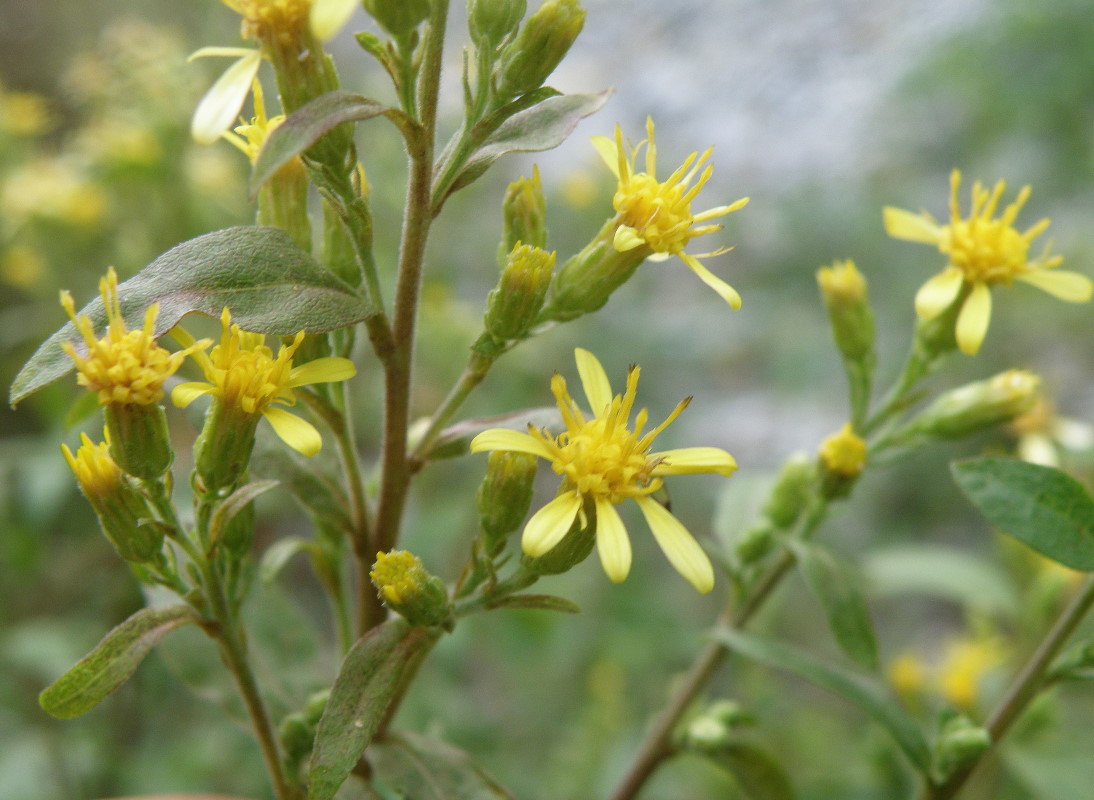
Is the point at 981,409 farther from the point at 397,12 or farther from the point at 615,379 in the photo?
the point at 615,379

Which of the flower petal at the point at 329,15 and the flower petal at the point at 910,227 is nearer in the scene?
the flower petal at the point at 329,15

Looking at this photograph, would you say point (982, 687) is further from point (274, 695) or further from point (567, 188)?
point (567, 188)

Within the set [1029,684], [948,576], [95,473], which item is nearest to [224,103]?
[95,473]

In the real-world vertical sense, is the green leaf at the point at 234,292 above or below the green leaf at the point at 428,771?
above

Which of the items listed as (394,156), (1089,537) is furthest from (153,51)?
(1089,537)

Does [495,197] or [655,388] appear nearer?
[655,388]

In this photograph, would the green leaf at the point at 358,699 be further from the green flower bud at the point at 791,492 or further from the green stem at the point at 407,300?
the green flower bud at the point at 791,492

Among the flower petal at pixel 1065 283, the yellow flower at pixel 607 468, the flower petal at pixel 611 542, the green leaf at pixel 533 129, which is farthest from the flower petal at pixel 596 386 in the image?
the flower petal at pixel 1065 283

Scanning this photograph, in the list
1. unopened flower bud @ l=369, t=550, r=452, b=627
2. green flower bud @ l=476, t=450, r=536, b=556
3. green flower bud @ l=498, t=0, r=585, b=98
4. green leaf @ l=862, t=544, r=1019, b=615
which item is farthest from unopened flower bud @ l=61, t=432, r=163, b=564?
green leaf @ l=862, t=544, r=1019, b=615
